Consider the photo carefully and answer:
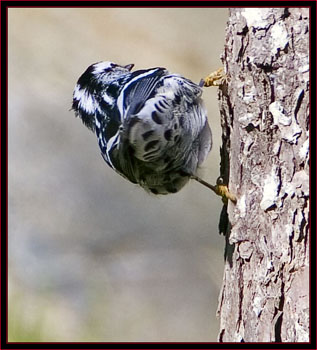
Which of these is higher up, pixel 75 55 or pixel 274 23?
pixel 75 55

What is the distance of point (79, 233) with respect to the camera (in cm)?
648

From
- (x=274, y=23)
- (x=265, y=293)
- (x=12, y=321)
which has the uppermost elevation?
(x=274, y=23)

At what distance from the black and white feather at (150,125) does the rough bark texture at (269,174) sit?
42 cm

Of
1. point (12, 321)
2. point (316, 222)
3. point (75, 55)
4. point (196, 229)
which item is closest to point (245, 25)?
point (316, 222)

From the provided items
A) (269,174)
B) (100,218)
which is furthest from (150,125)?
(100,218)

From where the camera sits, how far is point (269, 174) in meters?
2.86

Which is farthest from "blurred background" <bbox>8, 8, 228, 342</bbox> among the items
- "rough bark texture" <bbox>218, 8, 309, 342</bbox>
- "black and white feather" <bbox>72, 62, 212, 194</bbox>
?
"rough bark texture" <bbox>218, 8, 309, 342</bbox>

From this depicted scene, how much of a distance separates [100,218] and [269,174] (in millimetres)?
3807

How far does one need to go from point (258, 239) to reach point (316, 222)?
0.90 feet

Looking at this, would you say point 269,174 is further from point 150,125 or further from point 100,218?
point 100,218

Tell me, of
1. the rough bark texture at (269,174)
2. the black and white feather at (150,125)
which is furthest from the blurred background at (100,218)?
the rough bark texture at (269,174)

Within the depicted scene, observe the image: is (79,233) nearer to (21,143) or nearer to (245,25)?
(21,143)

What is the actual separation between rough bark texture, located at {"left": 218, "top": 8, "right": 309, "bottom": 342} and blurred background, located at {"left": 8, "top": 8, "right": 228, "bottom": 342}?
2.33 meters

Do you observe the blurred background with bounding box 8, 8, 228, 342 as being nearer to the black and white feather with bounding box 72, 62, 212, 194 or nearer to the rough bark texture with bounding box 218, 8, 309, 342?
the black and white feather with bounding box 72, 62, 212, 194
